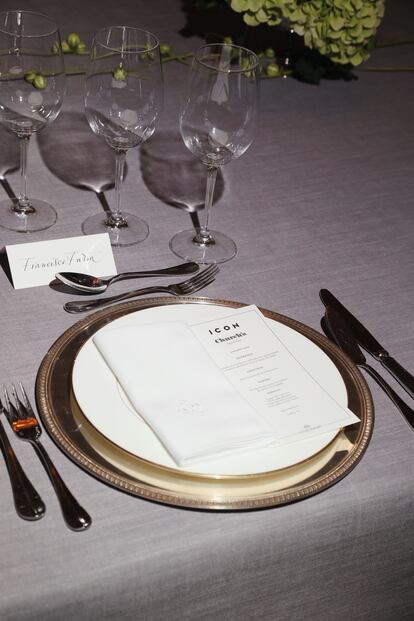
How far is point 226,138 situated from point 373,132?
59cm

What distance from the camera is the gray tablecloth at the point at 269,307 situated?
711 millimetres

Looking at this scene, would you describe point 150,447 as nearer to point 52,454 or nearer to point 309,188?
point 52,454

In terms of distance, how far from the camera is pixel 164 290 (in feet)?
3.38

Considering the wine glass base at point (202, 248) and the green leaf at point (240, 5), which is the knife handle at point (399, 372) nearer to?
the wine glass base at point (202, 248)

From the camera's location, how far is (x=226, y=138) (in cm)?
104

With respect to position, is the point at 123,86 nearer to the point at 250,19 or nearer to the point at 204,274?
the point at 204,274

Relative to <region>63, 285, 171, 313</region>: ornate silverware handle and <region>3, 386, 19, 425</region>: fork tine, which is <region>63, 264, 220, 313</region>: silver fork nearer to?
<region>63, 285, 171, 313</region>: ornate silverware handle

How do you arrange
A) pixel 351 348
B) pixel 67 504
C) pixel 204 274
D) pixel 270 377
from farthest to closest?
pixel 204 274
pixel 351 348
pixel 270 377
pixel 67 504

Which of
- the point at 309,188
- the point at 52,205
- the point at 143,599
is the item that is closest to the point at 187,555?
the point at 143,599

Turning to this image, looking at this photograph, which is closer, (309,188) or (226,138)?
(226,138)

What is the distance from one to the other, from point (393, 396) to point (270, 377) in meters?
0.15

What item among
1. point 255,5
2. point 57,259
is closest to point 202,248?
point 57,259

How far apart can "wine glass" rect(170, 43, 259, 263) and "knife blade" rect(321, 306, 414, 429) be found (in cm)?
25

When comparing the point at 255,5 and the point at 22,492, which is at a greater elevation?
the point at 255,5
